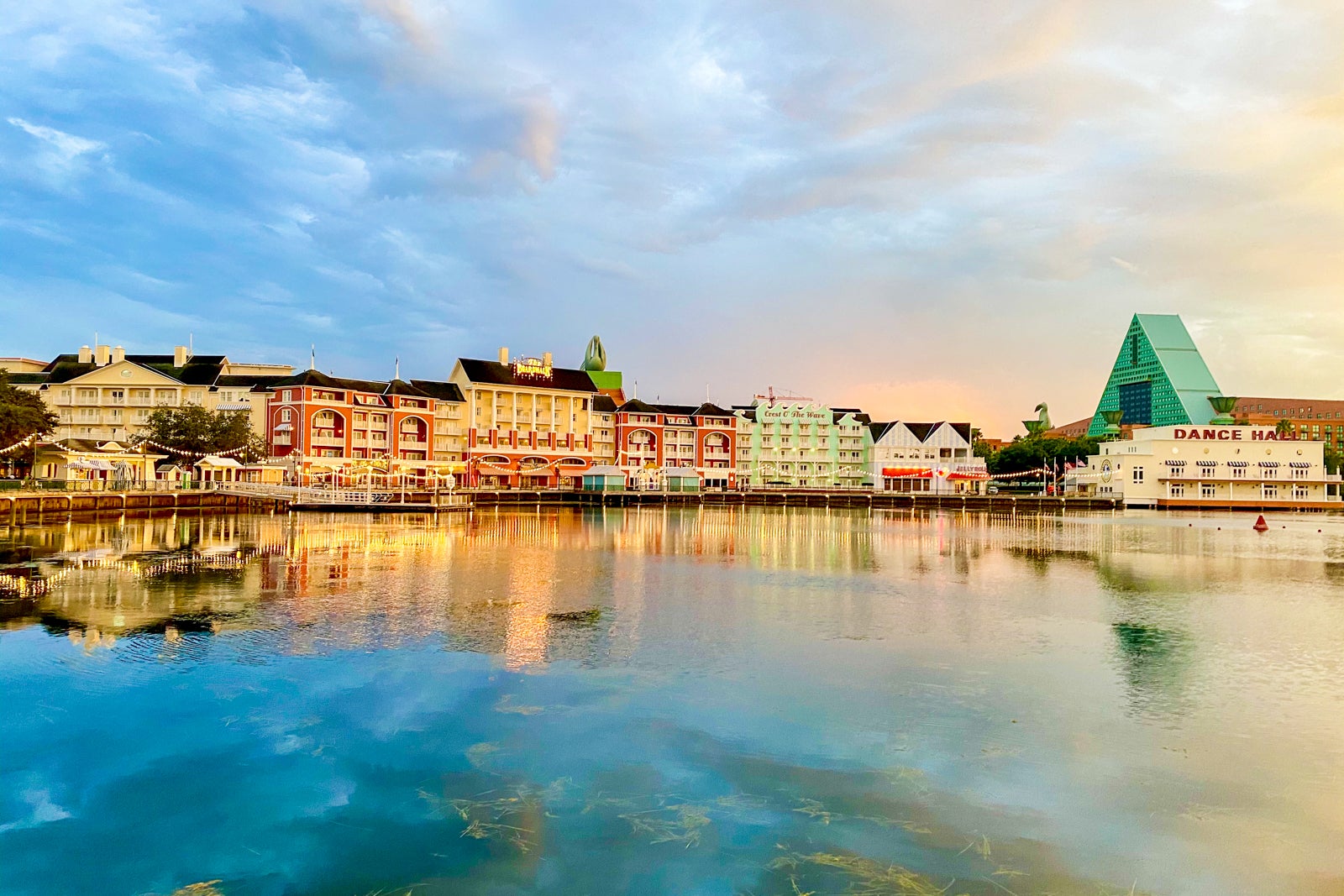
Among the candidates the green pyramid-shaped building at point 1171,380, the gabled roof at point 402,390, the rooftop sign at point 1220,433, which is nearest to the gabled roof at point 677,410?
the gabled roof at point 402,390

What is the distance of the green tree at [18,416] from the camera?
4566cm

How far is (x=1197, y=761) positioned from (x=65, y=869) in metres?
11.2

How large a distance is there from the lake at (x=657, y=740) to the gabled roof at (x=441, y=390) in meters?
68.3

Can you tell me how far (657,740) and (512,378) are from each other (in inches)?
3421

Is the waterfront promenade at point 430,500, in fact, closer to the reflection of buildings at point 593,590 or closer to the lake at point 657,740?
the reflection of buildings at point 593,590

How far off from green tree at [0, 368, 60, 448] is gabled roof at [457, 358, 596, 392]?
4476 centimetres

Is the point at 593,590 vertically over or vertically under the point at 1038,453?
under

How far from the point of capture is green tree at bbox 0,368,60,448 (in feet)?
150

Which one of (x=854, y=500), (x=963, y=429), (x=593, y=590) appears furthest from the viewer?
(x=963, y=429)

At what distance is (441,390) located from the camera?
91.4 m

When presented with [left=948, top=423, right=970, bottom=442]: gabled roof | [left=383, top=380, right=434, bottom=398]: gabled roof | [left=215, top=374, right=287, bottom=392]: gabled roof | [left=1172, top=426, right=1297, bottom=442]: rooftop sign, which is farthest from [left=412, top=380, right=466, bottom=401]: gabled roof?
[left=1172, top=426, right=1297, bottom=442]: rooftop sign

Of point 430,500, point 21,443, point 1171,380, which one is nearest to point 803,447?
point 430,500

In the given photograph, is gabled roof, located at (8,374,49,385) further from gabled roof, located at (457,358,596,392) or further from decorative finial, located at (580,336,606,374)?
decorative finial, located at (580,336,606,374)

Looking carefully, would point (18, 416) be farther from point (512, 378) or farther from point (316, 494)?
point (512, 378)
